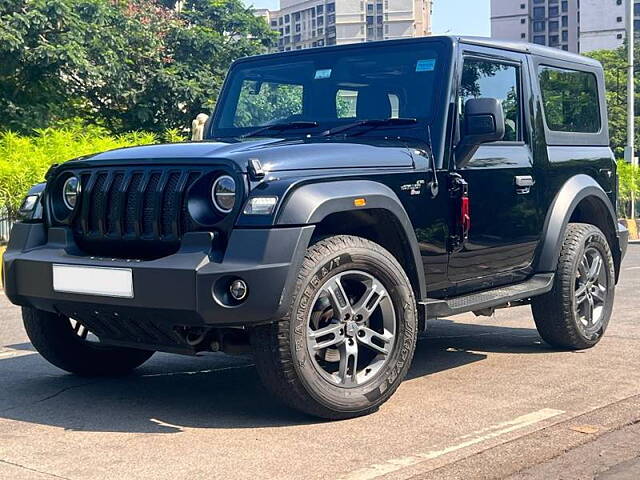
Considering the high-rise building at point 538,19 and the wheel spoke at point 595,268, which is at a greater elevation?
the high-rise building at point 538,19

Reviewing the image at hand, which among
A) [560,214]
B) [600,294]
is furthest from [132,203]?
[600,294]

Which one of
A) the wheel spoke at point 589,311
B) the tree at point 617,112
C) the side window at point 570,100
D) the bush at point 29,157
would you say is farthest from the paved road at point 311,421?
the tree at point 617,112

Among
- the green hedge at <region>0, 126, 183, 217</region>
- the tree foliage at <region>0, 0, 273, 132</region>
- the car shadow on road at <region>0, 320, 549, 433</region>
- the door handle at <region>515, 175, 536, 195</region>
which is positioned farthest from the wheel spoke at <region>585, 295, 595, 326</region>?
the tree foliage at <region>0, 0, 273, 132</region>

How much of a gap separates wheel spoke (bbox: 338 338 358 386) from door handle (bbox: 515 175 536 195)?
1.79 m

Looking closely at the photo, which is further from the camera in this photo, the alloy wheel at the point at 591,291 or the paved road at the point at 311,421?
the alloy wheel at the point at 591,291

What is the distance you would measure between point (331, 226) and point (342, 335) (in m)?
0.55

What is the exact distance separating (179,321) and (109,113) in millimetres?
24659

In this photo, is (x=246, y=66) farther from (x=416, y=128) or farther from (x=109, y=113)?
(x=109, y=113)

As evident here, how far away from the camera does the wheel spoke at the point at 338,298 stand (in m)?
4.76

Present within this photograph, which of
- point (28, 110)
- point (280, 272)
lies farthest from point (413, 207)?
point (28, 110)

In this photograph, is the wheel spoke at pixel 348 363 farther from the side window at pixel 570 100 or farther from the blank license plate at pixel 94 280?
the side window at pixel 570 100

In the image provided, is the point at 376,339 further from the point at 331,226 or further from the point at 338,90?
the point at 338,90

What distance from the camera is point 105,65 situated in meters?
25.3

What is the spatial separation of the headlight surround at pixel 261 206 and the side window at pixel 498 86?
70.3 inches
